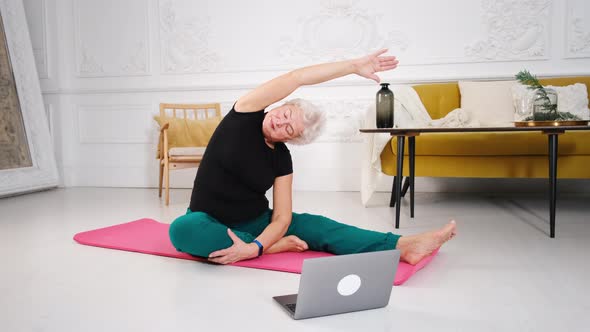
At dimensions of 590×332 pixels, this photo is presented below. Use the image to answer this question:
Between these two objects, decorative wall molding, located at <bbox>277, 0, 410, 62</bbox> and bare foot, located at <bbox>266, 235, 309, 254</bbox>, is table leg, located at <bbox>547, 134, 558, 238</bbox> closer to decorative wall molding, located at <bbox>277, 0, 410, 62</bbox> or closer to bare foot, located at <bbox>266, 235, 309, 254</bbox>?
bare foot, located at <bbox>266, 235, 309, 254</bbox>

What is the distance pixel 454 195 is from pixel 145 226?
249 centimetres

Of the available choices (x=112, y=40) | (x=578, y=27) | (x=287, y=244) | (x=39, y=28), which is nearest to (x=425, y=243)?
(x=287, y=244)

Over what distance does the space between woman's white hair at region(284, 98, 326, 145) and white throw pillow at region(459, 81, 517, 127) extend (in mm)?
2222

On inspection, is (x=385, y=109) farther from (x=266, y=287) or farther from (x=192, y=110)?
(x=192, y=110)

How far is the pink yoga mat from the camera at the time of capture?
6.49 feet

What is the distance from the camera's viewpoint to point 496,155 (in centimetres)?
336

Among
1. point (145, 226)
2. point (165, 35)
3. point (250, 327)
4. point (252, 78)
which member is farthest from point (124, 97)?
point (250, 327)

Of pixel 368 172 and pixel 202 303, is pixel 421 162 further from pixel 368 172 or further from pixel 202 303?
pixel 202 303

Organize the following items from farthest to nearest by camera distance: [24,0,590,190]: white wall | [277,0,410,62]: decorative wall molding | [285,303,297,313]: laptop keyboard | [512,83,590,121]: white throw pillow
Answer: [277,0,410,62]: decorative wall molding
[24,0,590,190]: white wall
[512,83,590,121]: white throw pillow
[285,303,297,313]: laptop keyboard

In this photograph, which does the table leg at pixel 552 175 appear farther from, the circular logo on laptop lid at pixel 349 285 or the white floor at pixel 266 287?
the circular logo on laptop lid at pixel 349 285

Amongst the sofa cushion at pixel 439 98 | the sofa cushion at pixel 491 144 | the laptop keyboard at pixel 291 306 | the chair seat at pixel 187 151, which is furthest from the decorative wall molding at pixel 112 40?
the laptop keyboard at pixel 291 306

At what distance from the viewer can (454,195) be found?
168 inches

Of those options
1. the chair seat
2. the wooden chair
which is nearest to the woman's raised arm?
the wooden chair

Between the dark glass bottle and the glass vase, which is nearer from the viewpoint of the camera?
the glass vase
